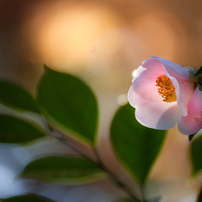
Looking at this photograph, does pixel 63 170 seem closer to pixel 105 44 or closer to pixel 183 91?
pixel 183 91

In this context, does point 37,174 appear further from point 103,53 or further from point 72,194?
point 103,53

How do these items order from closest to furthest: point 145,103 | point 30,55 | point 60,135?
point 145,103
point 60,135
point 30,55

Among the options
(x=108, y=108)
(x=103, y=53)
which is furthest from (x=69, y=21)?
(x=108, y=108)

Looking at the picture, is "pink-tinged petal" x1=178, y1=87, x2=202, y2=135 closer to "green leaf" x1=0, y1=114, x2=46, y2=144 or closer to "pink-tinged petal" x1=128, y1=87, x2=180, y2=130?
"pink-tinged petal" x1=128, y1=87, x2=180, y2=130

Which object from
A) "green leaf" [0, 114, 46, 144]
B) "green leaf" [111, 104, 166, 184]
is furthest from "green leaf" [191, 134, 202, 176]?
"green leaf" [0, 114, 46, 144]

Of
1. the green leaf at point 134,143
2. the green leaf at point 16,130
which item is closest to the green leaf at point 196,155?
the green leaf at point 134,143

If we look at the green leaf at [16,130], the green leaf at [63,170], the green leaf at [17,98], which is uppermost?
the green leaf at [17,98]

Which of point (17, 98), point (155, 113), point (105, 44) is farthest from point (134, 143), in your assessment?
point (105, 44)

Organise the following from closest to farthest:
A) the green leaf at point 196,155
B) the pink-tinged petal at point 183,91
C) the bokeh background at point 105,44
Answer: the pink-tinged petal at point 183,91 → the green leaf at point 196,155 → the bokeh background at point 105,44

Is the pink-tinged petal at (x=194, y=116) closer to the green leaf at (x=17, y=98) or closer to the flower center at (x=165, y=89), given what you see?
the flower center at (x=165, y=89)
